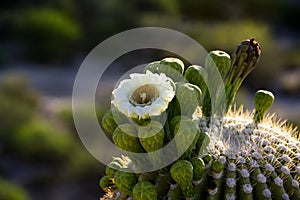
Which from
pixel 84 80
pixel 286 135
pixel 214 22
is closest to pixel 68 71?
pixel 84 80

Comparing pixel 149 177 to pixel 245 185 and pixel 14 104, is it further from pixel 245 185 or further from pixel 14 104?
pixel 14 104

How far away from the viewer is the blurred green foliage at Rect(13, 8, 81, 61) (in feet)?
61.3

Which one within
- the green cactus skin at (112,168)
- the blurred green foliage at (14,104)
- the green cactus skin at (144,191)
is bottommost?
the green cactus skin at (144,191)

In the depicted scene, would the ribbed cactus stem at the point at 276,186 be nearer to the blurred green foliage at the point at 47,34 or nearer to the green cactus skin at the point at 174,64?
the green cactus skin at the point at 174,64

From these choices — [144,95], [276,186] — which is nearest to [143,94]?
[144,95]

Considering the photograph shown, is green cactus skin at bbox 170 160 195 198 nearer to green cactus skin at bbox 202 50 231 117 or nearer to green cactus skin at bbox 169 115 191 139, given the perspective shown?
green cactus skin at bbox 169 115 191 139

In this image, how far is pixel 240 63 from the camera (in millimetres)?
2785

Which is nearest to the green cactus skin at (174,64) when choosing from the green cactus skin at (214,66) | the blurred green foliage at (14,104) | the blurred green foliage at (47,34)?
the green cactus skin at (214,66)

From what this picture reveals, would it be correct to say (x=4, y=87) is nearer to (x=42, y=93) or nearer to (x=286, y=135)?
(x=42, y=93)

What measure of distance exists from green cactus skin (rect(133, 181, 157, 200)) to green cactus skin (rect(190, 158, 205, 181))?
0.51 ft

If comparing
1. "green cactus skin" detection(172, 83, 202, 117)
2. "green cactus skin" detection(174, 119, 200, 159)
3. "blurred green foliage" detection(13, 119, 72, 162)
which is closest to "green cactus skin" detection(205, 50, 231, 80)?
"green cactus skin" detection(172, 83, 202, 117)

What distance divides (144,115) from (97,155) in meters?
8.66

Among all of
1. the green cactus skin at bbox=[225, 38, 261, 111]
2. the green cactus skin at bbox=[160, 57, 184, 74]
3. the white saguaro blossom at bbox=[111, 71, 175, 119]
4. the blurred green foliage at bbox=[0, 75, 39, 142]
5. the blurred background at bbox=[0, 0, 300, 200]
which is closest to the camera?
the white saguaro blossom at bbox=[111, 71, 175, 119]

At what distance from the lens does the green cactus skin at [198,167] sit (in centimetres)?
236
